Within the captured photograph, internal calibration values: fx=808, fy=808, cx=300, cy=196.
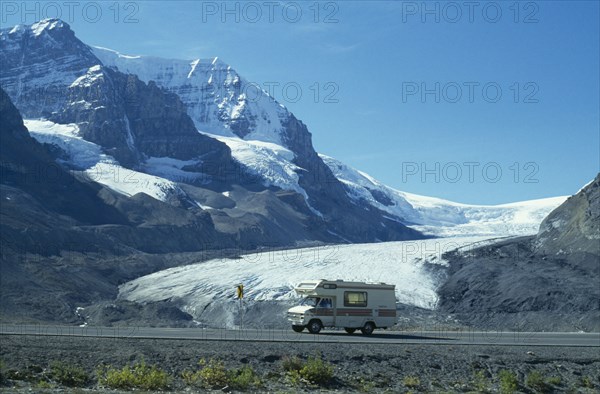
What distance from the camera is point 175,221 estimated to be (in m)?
179

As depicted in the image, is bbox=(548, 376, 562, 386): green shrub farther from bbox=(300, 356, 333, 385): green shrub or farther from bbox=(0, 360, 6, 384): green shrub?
bbox=(0, 360, 6, 384): green shrub

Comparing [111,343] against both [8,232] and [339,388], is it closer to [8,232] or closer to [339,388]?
[339,388]

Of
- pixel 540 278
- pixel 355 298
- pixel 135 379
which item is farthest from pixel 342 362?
pixel 540 278

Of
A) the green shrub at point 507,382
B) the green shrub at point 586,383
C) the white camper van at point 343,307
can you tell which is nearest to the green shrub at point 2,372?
the green shrub at point 507,382

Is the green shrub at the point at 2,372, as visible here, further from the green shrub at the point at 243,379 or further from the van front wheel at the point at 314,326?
the van front wheel at the point at 314,326

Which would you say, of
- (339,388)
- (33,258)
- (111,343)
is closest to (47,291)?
(33,258)

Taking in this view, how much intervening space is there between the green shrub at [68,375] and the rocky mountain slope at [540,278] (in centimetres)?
4052

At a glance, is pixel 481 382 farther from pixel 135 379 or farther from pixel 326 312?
pixel 326 312

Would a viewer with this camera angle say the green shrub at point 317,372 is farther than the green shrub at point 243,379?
Yes

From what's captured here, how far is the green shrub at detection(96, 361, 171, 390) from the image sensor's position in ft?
84.5

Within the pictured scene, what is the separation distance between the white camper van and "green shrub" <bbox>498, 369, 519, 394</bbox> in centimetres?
1293

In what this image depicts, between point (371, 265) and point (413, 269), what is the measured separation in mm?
5999

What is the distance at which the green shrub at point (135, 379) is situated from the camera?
2575cm

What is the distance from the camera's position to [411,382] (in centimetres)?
2906
